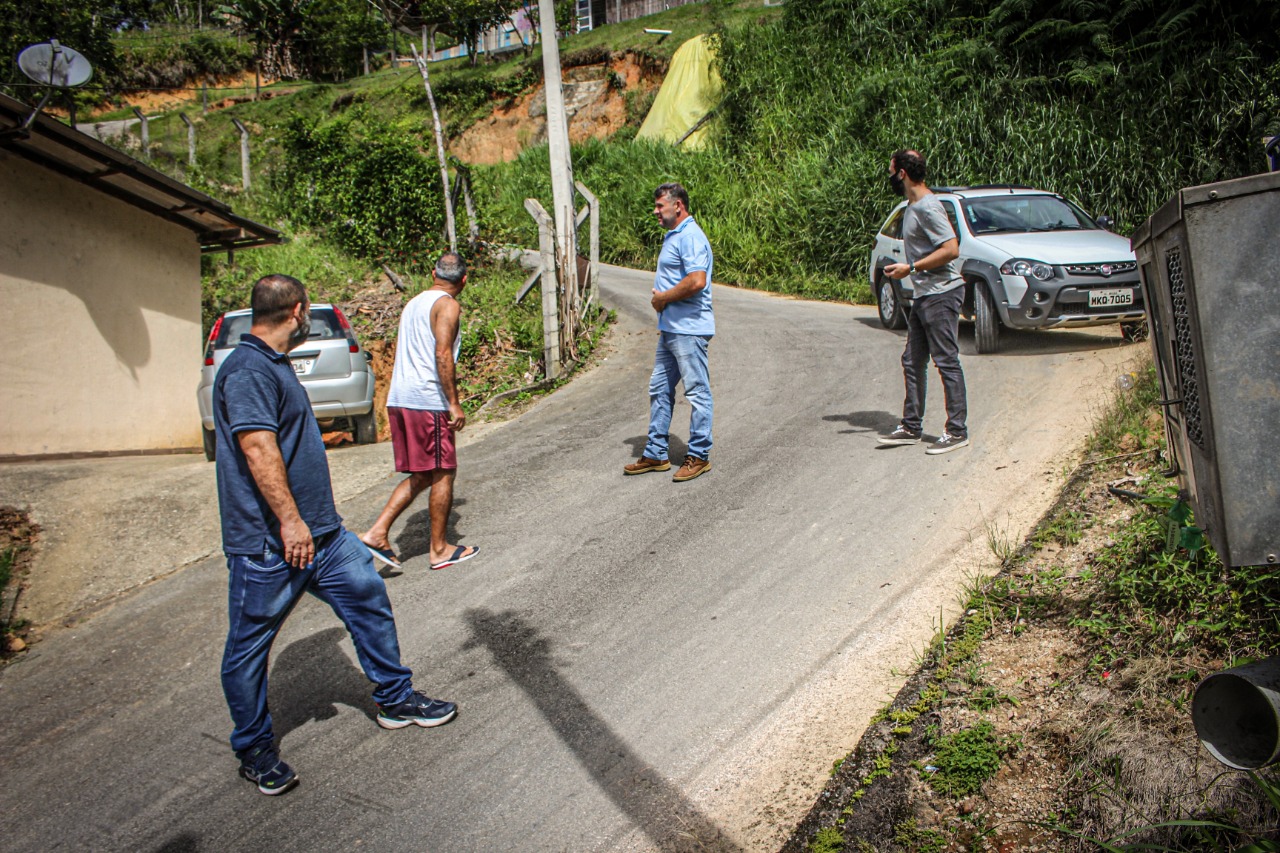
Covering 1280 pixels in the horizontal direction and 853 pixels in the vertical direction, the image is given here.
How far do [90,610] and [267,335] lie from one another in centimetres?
355

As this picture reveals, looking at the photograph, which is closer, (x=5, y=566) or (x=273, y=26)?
(x=5, y=566)

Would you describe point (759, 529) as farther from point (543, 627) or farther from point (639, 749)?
point (639, 749)

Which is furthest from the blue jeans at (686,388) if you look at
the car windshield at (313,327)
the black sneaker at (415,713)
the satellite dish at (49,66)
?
the satellite dish at (49,66)

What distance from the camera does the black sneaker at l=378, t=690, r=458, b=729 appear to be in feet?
12.8

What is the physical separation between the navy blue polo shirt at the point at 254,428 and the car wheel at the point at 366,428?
687 cm

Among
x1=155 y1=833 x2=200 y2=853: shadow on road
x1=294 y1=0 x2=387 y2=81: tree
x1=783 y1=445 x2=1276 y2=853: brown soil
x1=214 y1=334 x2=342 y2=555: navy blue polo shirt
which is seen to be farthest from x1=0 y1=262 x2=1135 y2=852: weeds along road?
x1=294 y1=0 x2=387 y2=81: tree

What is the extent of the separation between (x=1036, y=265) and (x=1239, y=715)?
7.53 metres

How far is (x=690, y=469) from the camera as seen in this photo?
21.9 feet

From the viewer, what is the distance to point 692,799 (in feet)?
10.9

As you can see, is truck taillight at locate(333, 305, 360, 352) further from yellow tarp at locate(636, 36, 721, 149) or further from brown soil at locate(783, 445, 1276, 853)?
yellow tarp at locate(636, 36, 721, 149)

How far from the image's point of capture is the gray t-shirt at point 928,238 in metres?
6.18

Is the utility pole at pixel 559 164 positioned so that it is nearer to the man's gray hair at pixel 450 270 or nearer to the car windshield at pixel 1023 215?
the car windshield at pixel 1023 215

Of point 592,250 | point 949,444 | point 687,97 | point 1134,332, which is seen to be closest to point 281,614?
point 949,444

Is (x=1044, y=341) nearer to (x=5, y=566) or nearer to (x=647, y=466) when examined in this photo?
(x=647, y=466)
